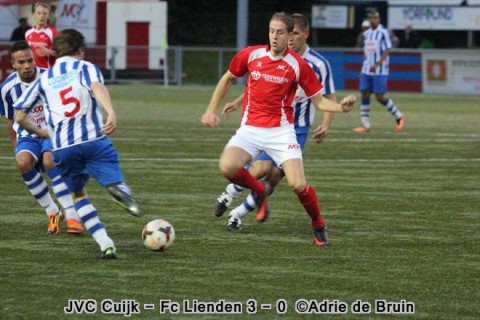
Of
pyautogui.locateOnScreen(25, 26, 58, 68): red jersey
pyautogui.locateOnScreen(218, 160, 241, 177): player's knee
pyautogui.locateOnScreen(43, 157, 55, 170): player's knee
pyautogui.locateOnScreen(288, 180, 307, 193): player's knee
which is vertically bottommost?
pyautogui.locateOnScreen(288, 180, 307, 193): player's knee

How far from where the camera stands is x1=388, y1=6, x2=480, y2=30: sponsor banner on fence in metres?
51.6

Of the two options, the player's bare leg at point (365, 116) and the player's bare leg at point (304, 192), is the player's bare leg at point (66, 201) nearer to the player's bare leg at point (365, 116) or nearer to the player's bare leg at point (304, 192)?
the player's bare leg at point (304, 192)

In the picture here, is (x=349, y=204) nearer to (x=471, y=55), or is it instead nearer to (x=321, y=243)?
(x=321, y=243)

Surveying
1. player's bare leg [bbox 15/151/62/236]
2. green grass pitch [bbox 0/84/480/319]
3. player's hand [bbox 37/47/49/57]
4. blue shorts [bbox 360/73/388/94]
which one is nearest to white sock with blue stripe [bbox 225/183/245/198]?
green grass pitch [bbox 0/84/480/319]

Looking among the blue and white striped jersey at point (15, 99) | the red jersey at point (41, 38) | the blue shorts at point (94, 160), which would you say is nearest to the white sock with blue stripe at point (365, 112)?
the red jersey at point (41, 38)

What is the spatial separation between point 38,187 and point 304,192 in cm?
243

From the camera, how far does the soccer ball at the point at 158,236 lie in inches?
393

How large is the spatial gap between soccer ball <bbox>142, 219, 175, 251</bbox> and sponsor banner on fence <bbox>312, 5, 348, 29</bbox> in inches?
1647

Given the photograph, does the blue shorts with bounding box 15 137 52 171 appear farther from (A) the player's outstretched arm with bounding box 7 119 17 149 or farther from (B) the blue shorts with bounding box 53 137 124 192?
(B) the blue shorts with bounding box 53 137 124 192

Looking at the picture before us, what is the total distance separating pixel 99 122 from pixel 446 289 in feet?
9.62

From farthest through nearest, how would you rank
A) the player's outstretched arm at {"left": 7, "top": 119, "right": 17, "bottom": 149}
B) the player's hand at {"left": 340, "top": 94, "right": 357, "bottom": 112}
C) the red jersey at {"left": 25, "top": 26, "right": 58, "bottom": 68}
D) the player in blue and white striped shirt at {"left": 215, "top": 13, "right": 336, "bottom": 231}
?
the red jersey at {"left": 25, "top": 26, "right": 58, "bottom": 68}
the player's outstretched arm at {"left": 7, "top": 119, "right": 17, "bottom": 149}
the player in blue and white striped shirt at {"left": 215, "top": 13, "right": 336, "bottom": 231}
the player's hand at {"left": 340, "top": 94, "right": 357, "bottom": 112}

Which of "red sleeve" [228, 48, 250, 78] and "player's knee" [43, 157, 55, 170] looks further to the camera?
"player's knee" [43, 157, 55, 170]

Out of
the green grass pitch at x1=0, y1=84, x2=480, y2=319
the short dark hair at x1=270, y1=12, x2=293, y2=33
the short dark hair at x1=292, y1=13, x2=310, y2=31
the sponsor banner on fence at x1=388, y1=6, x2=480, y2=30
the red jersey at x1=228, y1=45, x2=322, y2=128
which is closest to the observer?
the green grass pitch at x1=0, y1=84, x2=480, y2=319

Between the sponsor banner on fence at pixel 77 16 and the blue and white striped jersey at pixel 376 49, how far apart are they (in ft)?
66.9
